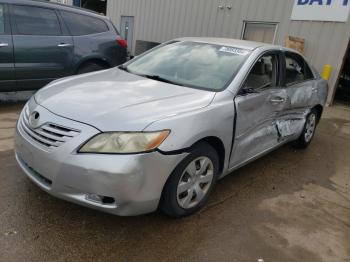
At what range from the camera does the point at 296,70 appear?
14.8ft

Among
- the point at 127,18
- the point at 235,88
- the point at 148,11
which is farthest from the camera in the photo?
the point at 127,18

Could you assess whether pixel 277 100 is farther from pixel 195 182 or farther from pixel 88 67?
pixel 88 67

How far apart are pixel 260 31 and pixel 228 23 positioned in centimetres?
111

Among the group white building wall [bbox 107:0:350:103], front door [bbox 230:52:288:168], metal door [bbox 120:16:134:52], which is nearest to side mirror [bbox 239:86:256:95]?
front door [bbox 230:52:288:168]

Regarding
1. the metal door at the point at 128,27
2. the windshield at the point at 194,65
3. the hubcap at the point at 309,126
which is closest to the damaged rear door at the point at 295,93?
the hubcap at the point at 309,126

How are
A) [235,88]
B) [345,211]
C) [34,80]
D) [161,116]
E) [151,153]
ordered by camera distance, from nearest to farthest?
[151,153]
[161,116]
[235,88]
[345,211]
[34,80]

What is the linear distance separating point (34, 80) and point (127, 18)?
10085 mm

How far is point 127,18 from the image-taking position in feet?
48.5

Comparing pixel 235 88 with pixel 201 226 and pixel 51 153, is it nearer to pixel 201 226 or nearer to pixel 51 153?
pixel 201 226

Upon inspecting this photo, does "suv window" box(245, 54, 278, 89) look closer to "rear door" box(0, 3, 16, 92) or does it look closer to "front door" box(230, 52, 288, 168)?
"front door" box(230, 52, 288, 168)

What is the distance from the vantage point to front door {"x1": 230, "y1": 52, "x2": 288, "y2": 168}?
10.6 ft

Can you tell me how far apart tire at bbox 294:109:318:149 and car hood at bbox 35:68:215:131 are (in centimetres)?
257

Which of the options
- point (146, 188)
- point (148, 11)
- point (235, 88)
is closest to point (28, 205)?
point (146, 188)

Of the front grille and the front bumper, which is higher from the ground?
the front grille
